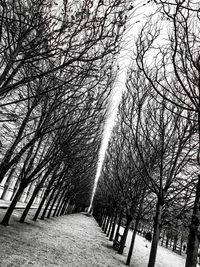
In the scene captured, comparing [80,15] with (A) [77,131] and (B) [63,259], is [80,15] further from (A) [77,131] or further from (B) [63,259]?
(B) [63,259]

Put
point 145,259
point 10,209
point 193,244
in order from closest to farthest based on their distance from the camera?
point 193,244 < point 10,209 < point 145,259

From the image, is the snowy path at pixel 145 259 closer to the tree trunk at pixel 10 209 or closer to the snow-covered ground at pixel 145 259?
the snow-covered ground at pixel 145 259

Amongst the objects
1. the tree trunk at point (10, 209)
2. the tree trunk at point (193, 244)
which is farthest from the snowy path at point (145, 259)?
the tree trunk at point (193, 244)

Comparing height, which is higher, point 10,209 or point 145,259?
point 10,209

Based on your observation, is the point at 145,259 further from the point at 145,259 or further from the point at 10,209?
the point at 10,209

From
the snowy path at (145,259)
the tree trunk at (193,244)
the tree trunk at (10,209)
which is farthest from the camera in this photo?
the snowy path at (145,259)

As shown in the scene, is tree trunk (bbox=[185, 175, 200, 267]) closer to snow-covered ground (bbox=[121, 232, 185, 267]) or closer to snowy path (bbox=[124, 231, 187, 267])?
snowy path (bbox=[124, 231, 187, 267])

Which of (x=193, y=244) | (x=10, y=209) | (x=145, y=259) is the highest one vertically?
(x=193, y=244)

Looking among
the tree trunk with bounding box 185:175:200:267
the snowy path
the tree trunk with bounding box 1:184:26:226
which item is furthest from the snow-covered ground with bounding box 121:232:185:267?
the tree trunk with bounding box 185:175:200:267

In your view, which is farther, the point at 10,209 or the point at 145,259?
the point at 145,259

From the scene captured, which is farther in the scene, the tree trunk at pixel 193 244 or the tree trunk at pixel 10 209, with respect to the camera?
the tree trunk at pixel 10 209

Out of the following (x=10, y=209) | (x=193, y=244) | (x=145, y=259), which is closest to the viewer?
(x=193, y=244)

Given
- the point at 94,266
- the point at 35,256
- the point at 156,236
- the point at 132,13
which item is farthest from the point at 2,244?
the point at 132,13

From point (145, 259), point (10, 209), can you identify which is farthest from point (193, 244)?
point (145, 259)
